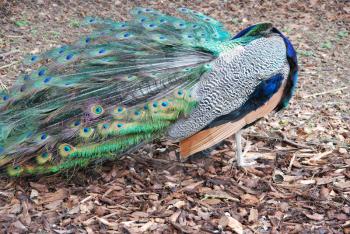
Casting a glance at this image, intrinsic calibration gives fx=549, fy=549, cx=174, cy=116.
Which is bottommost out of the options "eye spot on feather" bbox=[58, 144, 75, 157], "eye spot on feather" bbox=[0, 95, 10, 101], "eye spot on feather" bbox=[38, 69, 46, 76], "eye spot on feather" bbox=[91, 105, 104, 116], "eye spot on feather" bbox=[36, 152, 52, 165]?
"eye spot on feather" bbox=[36, 152, 52, 165]

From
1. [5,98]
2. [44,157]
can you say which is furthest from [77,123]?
[5,98]

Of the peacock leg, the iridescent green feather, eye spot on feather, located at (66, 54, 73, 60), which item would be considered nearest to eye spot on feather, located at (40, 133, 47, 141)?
the iridescent green feather

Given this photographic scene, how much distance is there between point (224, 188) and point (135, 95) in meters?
0.86

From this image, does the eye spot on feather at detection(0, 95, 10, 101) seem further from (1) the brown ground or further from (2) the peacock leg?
(2) the peacock leg

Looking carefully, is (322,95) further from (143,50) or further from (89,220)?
(89,220)

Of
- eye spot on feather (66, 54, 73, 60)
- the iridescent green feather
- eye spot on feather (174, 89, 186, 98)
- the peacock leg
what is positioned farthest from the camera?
the peacock leg

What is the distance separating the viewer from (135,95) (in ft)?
11.4

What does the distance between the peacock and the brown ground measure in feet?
0.72

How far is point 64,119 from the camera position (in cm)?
340

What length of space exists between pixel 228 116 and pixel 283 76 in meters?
0.45

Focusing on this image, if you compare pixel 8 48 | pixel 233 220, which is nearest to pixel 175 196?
pixel 233 220

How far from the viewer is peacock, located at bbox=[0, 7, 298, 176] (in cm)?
336

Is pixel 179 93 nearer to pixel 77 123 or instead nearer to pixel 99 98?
pixel 99 98

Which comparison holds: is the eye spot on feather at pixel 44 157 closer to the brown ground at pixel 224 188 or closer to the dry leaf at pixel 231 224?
the brown ground at pixel 224 188
